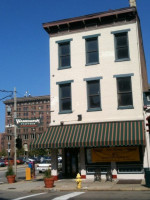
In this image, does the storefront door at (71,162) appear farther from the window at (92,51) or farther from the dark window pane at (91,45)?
the dark window pane at (91,45)

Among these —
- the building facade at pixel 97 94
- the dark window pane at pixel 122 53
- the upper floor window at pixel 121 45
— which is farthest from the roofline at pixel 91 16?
the dark window pane at pixel 122 53

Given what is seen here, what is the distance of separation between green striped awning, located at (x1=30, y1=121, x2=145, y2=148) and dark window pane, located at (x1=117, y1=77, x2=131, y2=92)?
263 centimetres

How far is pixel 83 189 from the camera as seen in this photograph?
15672mm

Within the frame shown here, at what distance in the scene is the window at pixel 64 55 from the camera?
22017 millimetres

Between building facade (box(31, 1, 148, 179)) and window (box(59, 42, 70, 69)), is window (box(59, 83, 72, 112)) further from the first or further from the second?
window (box(59, 42, 70, 69))

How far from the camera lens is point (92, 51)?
21.4 meters

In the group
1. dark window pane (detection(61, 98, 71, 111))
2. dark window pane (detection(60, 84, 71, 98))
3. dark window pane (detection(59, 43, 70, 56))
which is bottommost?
dark window pane (detection(61, 98, 71, 111))

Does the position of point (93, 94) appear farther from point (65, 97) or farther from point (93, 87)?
point (65, 97)

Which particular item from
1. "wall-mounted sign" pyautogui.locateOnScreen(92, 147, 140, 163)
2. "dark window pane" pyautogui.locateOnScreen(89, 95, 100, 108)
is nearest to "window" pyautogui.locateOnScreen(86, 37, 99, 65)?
"dark window pane" pyautogui.locateOnScreen(89, 95, 100, 108)

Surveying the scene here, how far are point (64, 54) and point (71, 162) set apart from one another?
9097 mm

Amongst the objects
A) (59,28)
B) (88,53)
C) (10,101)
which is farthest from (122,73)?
(10,101)

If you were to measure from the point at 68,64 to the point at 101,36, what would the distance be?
3534 mm

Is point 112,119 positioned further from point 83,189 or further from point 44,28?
point 44,28

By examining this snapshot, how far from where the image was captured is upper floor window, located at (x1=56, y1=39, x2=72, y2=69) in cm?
2200
